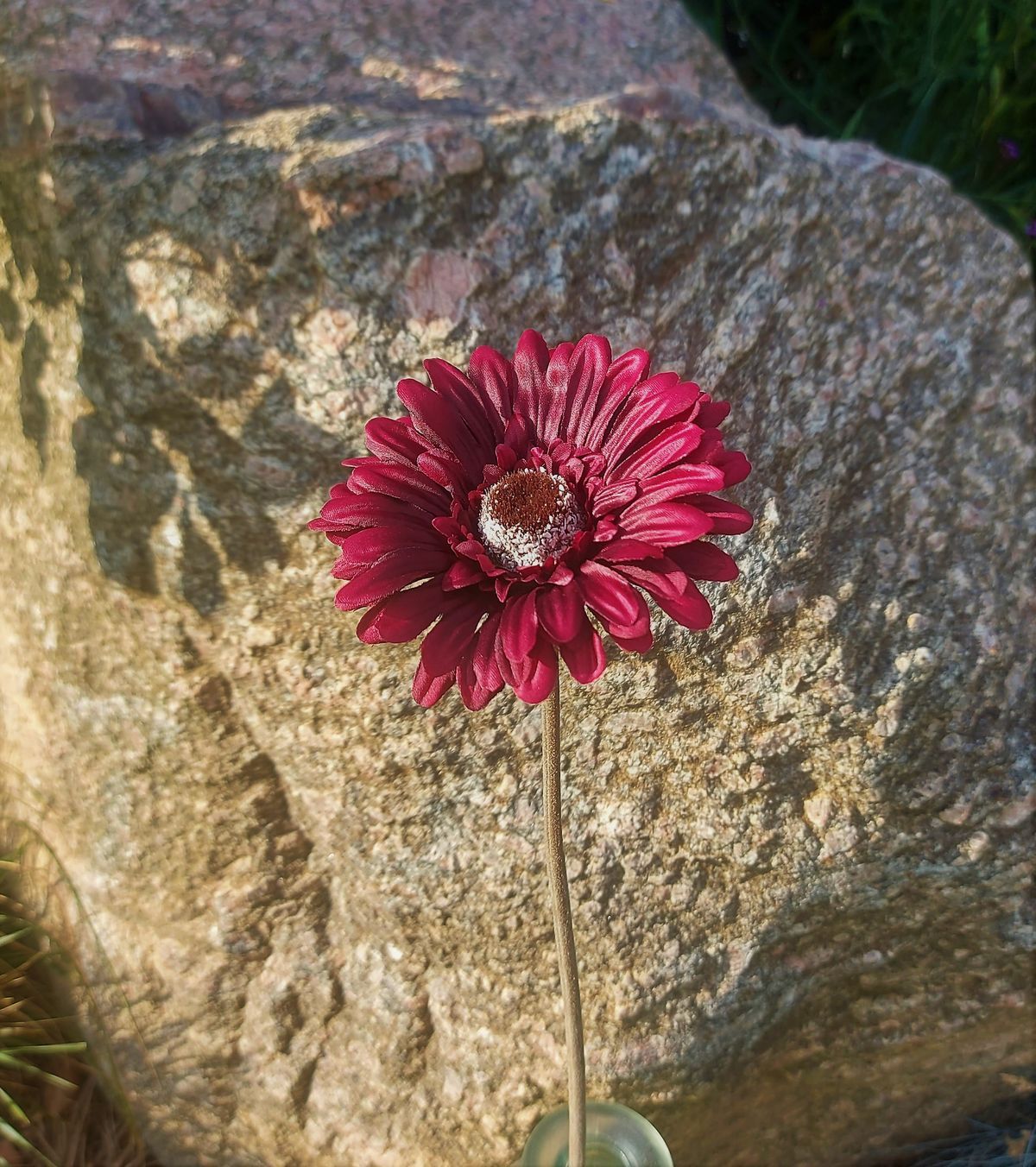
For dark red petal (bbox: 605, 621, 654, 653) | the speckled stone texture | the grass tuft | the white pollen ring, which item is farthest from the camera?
the grass tuft

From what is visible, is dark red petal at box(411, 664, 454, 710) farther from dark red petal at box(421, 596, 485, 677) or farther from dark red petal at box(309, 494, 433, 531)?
dark red petal at box(309, 494, 433, 531)

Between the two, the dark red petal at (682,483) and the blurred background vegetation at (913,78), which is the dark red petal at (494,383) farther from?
the blurred background vegetation at (913,78)

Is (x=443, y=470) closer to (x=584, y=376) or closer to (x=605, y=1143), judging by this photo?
(x=584, y=376)

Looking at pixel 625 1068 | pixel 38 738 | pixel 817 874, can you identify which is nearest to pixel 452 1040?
pixel 625 1068

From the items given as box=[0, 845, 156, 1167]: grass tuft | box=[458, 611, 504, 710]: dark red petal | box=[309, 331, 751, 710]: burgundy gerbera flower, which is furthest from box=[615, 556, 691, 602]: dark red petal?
box=[0, 845, 156, 1167]: grass tuft

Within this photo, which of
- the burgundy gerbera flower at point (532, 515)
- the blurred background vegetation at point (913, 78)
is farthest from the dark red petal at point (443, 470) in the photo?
the blurred background vegetation at point (913, 78)

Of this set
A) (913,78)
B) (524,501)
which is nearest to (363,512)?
(524,501)
